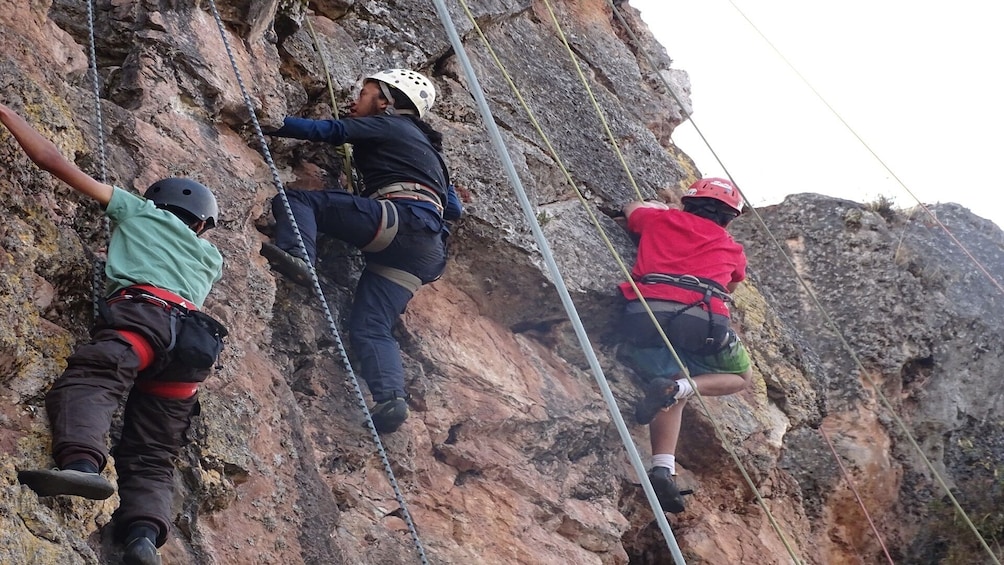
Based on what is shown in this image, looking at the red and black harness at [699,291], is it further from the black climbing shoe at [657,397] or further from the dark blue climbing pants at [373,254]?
the dark blue climbing pants at [373,254]

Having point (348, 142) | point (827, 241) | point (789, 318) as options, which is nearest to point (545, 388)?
point (348, 142)

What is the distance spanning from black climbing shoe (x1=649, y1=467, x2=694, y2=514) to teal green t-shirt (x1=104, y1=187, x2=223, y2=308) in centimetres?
374

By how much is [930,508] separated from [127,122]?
276 inches

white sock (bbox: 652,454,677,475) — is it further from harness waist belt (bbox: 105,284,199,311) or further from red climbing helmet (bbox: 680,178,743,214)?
harness waist belt (bbox: 105,284,199,311)

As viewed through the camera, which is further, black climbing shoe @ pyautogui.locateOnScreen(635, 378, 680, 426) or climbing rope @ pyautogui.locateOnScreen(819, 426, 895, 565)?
climbing rope @ pyautogui.locateOnScreen(819, 426, 895, 565)

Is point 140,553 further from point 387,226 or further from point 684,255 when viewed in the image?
point 684,255

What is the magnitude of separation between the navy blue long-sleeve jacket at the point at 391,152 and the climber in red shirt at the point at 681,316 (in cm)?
196

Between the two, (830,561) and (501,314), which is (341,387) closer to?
(501,314)

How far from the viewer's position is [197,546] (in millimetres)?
4695

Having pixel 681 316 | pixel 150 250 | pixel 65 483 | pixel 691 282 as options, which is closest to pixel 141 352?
pixel 150 250

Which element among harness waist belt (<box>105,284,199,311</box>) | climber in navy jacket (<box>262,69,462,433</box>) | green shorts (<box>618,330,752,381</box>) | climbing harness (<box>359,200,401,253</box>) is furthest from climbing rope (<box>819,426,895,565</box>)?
harness waist belt (<box>105,284,199,311</box>)

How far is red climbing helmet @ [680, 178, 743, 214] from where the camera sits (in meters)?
8.26

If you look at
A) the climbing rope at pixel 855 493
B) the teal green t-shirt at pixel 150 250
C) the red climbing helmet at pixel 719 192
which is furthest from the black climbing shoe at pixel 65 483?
the climbing rope at pixel 855 493

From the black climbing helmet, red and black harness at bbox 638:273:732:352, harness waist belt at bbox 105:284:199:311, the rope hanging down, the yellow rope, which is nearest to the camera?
harness waist belt at bbox 105:284:199:311
